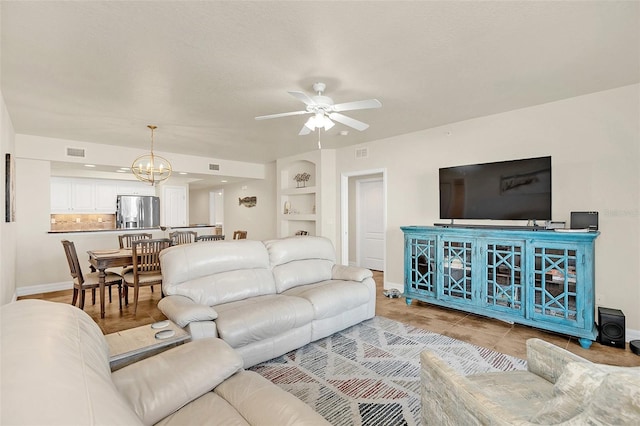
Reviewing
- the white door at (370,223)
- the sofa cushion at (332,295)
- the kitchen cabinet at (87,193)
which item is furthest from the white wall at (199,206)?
the sofa cushion at (332,295)

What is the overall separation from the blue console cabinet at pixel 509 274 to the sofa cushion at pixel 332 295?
1131mm

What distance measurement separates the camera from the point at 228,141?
209 inches

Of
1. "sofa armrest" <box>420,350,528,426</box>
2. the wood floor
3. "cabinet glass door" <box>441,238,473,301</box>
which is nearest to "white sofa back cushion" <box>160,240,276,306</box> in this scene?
the wood floor

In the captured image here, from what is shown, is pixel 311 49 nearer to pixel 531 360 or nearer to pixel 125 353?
pixel 125 353

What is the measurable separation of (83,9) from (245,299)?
2462 millimetres

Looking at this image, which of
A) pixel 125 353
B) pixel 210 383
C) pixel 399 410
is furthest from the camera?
pixel 399 410

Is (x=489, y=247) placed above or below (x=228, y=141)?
below

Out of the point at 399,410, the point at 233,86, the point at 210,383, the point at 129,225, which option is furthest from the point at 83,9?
the point at 129,225

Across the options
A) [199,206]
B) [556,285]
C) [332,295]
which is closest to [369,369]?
[332,295]

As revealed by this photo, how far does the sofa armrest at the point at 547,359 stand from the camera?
57.2 inches

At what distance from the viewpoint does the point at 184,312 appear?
7.38 feet

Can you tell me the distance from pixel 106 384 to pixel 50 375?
0.24 m

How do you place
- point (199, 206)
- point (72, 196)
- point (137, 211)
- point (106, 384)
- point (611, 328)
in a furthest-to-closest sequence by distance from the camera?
point (199, 206) < point (137, 211) < point (72, 196) < point (611, 328) < point (106, 384)

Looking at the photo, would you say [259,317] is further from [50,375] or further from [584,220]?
[584,220]
